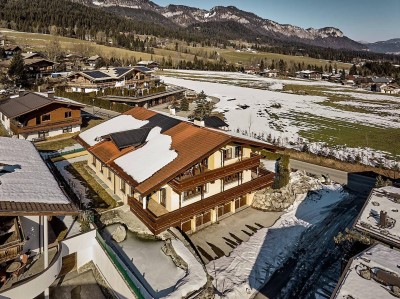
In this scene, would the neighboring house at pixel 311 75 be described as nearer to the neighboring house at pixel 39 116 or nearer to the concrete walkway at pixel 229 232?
the neighboring house at pixel 39 116

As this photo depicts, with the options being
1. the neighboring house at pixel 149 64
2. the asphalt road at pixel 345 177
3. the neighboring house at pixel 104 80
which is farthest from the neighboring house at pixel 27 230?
Result: the neighboring house at pixel 149 64

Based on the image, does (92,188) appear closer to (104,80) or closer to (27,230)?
(27,230)

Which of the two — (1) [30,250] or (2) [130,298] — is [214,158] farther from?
(1) [30,250]

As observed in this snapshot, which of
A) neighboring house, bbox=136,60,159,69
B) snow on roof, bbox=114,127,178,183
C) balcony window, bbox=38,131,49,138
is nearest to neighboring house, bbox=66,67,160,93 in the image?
balcony window, bbox=38,131,49,138

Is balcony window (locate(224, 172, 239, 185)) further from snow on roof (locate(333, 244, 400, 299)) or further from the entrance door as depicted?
snow on roof (locate(333, 244, 400, 299))

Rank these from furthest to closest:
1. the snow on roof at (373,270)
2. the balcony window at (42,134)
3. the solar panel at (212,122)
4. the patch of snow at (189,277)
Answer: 1. the balcony window at (42,134)
2. the solar panel at (212,122)
3. the patch of snow at (189,277)
4. the snow on roof at (373,270)

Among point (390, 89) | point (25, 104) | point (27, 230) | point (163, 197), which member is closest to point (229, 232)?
point (163, 197)

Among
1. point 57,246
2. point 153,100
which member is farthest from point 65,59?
point 57,246
